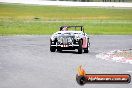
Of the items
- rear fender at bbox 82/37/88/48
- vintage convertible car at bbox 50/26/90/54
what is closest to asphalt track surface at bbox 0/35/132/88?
vintage convertible car at bbox 50/26/90/54

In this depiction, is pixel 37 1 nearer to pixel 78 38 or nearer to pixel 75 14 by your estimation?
pixel 75 14

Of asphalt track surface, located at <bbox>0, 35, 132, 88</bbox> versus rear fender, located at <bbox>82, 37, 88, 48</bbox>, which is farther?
rear fender, located at <bbox>82, 37, 88, 48</bbox>

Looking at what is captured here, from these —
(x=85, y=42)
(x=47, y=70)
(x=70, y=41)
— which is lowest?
(x=85, y=42)

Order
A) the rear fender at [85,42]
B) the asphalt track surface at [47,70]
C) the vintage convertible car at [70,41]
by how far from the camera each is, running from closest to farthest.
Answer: the asphalt track surface at [47,70] → the vintage convertible car at [70,41] → the rear fender at [85,42]

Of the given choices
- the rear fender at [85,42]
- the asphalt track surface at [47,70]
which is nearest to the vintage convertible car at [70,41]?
the rear fender at [85,42]

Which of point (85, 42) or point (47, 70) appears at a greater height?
point (47, 70)

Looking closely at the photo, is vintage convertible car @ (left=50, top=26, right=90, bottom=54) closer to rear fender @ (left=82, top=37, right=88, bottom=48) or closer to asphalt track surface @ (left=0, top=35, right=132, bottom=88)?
rear fender @ (left=82, top=37, right=88, bottom=48)

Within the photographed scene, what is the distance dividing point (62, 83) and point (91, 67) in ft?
16.4

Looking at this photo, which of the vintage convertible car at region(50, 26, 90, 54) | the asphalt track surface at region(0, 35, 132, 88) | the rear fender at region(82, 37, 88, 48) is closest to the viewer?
the asphalt track surface at region(0, 35, 132, 88)

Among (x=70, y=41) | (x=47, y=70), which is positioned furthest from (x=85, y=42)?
(x=47, y=70)

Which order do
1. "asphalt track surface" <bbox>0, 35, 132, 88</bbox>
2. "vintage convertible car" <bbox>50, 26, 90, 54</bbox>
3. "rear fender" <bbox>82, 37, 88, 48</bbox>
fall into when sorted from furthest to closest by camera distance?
"rear fender" <bbox>82, 37, 88, 48</bbox>, "vintage convertible car" <bbox>50, 26, 90, 54</bbox>, "asphalt track surface" <bbox>0, 35, 132, 88</bbox>

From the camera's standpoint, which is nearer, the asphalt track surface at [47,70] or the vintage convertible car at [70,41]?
the asphalt track surface at [47,70]

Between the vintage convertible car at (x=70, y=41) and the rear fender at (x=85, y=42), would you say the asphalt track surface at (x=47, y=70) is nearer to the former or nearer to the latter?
the vintage convertible car at (x=70, y=41)

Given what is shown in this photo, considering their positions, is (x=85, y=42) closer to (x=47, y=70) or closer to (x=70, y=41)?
(x=70, y=41)
